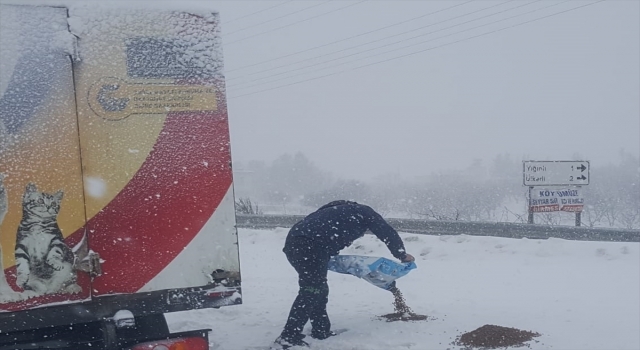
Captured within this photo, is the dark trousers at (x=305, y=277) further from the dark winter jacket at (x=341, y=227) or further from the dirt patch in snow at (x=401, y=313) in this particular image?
the dirt patch in snow at (x=401, y=313)

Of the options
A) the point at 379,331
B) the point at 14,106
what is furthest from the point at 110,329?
the point at 379,331

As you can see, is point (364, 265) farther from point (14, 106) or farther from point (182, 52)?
point (14, 106)

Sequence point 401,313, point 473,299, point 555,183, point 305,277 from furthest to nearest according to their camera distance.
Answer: point 555,183
point 473,299
point 401,313
point 305,277

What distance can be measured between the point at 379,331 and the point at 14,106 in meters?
4.01

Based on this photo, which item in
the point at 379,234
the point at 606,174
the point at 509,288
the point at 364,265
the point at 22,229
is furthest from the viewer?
the point at 606,174

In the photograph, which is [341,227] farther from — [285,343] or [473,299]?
[473,299]

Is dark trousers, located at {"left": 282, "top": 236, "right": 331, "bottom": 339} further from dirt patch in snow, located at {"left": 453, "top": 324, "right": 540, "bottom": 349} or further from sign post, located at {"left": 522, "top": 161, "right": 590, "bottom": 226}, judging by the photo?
sign post, located at {"left": 522, "top": 161, "right": 590, "bottom": 226}

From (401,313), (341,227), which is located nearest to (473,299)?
(401,313)

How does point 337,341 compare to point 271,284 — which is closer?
point 337,341

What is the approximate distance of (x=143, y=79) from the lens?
10.8 ft

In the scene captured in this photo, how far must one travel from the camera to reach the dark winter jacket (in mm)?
5438

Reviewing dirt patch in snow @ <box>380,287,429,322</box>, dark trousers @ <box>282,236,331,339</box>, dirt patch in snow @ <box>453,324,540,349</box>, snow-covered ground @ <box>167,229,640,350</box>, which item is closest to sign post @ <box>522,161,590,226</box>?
snow-covered ground @ <box>167,229,640,350</box>

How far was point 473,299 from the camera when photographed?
23.6ft

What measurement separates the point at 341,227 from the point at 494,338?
1.70 m
